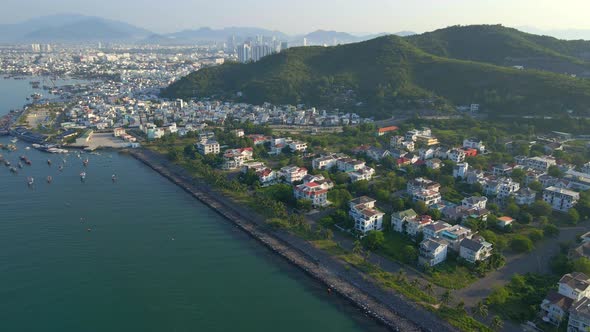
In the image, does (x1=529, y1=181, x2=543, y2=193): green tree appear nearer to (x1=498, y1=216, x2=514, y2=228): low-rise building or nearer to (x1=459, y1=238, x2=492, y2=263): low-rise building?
(x1=498, y1=216, x2=514, y2=228): low-rise building

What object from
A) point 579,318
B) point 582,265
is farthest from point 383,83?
point 579,318

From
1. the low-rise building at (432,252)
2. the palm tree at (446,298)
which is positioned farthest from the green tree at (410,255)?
the palm tree at (446,298)

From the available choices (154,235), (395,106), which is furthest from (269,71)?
(154,235)

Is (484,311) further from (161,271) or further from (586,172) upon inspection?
(586,172)

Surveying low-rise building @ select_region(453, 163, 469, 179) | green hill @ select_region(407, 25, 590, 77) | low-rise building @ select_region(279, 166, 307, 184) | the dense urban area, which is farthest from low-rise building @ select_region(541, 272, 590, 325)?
green hill @ select_region(407, 25, 590, 77)

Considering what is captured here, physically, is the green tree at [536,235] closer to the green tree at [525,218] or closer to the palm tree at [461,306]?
the green tree at [525,218]

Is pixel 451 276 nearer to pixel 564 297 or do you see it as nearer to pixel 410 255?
pixel 410 255

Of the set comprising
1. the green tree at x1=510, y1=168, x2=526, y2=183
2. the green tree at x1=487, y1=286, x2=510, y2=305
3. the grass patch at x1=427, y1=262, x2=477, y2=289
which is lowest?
the grass patch at x1=427, y1=262, x2=477, y2=289
